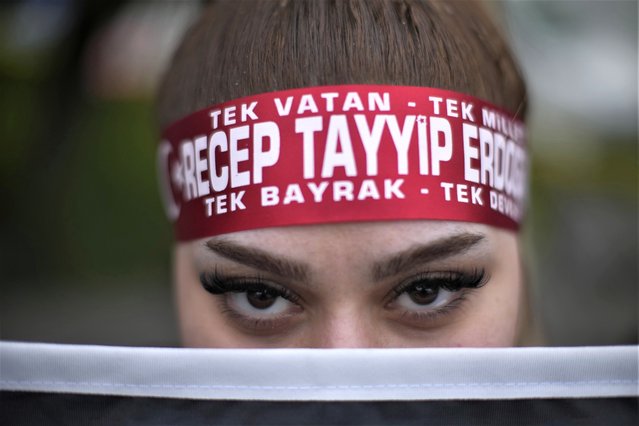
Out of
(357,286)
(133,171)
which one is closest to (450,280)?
(357,286)

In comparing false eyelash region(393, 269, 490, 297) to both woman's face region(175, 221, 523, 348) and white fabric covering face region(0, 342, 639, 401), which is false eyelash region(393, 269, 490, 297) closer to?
woman's face region(175, 221, 523, 348)

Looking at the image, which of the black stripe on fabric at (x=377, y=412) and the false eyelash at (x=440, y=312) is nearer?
the black stripe on fabric at (x=377, y=412)

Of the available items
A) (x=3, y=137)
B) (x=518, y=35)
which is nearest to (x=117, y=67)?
(x=3, y=137)

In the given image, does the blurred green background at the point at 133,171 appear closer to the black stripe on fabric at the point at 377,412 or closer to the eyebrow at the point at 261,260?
the eyebrow at the point at 261,260

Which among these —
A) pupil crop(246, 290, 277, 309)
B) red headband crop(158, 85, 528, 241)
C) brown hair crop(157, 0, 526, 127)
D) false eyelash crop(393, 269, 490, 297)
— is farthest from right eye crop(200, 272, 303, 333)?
brown hair crop(157, 0, 526, 127)

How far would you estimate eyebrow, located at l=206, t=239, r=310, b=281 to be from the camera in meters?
1.17

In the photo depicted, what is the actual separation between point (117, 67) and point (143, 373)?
3.00 metres

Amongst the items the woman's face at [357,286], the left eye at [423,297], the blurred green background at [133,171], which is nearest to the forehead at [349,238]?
the woman's face at [357,286]

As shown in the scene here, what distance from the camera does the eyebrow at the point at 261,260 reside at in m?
1.17

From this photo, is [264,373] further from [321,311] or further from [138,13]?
[138,13]

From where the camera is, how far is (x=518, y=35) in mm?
2840

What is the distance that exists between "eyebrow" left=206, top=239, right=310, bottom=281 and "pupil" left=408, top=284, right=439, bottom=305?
0.69 ft

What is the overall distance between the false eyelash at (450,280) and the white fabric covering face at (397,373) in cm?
20

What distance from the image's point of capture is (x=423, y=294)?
1.23 metres
